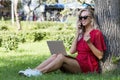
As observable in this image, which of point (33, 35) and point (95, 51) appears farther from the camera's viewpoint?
point (33, 35)

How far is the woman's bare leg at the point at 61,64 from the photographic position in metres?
7.12

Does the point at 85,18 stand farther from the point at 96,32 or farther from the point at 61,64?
the point at 61,64

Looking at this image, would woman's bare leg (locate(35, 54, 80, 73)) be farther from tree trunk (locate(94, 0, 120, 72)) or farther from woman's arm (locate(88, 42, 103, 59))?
tree trunk (locate(94, 0, 120, 72))

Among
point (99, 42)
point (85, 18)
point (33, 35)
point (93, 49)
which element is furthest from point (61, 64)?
point (33, 35)

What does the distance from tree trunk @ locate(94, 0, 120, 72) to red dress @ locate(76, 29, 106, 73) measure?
0.12m

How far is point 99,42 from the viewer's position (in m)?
7.20

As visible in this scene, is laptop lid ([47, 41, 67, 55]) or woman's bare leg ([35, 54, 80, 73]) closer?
woman's bare leg ([35, 54, 80, 73])

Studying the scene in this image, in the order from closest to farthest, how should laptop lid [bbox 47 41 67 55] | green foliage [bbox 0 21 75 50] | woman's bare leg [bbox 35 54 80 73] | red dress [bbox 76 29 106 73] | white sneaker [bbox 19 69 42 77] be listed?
white sneaker [bbox 19 69 42 77] → woman's bare leg [bbox 35 54 80 73] → red dress [bbox 76 29 106 73] → laptop lid [bbox 47 41 67 55] → green foliage [bbox 0 21 75 50]

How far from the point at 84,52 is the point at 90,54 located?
11 centimetres

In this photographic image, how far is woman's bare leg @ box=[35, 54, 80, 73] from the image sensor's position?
7121 mm

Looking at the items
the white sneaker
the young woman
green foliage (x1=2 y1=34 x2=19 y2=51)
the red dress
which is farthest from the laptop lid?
green foliage (x1=2 y1=34 x2=19 y2=51)

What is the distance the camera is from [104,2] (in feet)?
23.9

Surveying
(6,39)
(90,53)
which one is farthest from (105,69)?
(6,39)

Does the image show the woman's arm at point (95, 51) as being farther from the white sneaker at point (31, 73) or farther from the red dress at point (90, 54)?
the white sneaker at point (31, 73)
